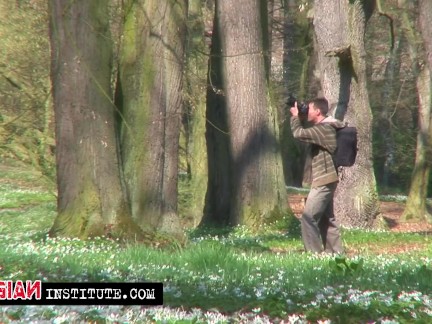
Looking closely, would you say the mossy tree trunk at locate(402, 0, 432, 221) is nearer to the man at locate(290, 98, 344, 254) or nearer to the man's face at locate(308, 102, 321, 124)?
the man's face at locate(308, 102, 321, 124)

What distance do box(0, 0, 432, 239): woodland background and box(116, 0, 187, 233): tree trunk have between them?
18 millimetres

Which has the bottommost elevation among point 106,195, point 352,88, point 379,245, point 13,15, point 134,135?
point 379,245

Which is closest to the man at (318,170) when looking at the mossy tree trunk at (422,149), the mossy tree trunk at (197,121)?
the mossy tree trunk at (197,121)

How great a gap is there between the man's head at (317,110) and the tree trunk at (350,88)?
732 centimetres

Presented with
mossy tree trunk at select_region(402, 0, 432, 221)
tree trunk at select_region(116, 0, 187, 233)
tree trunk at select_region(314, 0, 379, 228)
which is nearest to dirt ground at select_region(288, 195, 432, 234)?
mossy tree trunk at select_region(402, 0, 432, 221)

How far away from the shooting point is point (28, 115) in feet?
80.5

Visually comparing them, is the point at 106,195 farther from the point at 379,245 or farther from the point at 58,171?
the point at 379,245

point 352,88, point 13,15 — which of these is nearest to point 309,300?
point 352,88

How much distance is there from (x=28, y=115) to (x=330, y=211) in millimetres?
14451

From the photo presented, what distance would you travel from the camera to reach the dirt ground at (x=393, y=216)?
2572 centimetres

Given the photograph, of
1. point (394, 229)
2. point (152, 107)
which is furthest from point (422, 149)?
point (152, 107)

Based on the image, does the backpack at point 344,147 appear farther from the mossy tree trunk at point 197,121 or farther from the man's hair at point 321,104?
the mossy tree trunk at point 197,121

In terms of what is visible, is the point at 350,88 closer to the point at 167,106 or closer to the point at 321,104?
the point at 167,106

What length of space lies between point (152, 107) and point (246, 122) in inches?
212
